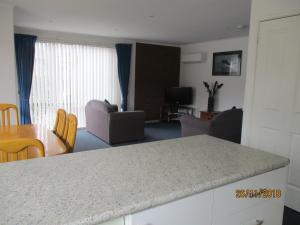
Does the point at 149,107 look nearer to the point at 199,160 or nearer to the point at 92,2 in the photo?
the point at 92,2

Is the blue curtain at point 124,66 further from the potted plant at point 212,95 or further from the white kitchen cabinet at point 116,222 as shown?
the white kitchen cabinet at point 116,222

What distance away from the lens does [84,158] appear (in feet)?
4.31

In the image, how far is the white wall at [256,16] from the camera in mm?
2498

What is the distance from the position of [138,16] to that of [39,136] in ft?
8.77

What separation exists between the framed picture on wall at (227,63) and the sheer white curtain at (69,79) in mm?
2715

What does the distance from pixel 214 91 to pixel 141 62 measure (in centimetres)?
220

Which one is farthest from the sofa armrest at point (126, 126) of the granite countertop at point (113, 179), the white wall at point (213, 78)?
the granite countertop at point (113, 179)

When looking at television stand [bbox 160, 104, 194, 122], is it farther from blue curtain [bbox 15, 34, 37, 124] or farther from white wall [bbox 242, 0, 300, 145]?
white wall [bbox 242, 0, 300, 145]

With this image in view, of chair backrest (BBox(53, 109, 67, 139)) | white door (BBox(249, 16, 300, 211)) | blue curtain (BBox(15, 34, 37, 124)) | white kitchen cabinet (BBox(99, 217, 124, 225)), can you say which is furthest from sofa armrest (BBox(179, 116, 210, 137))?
blue curtain (BBox(15, 34, 37, 124))

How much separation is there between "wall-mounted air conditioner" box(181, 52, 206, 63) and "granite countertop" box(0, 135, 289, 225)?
5.66 meters

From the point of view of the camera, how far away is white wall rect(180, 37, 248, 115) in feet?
19.6

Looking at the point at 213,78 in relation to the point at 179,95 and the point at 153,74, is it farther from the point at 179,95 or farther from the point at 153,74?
the point at 153,74

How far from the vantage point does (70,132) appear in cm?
221
